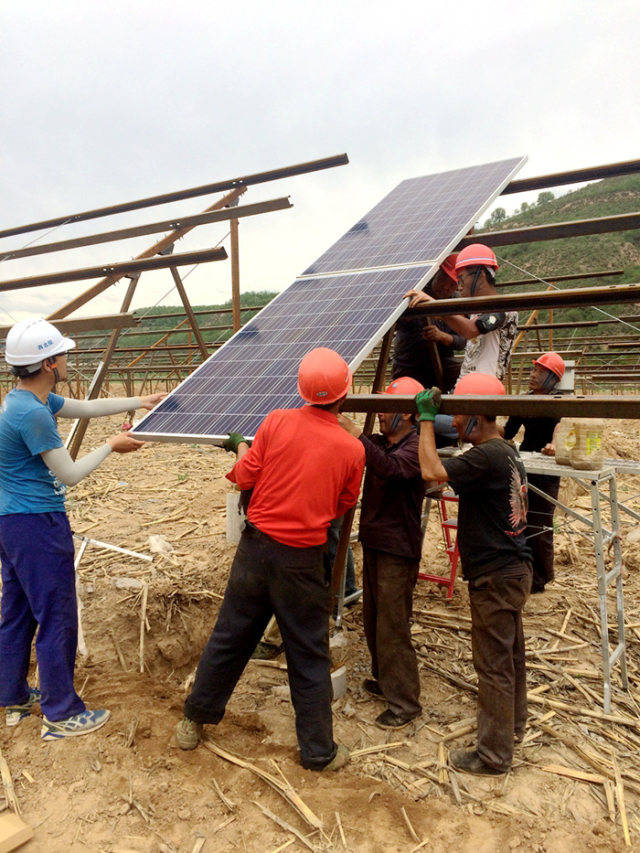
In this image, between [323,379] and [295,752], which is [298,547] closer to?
[323,379]

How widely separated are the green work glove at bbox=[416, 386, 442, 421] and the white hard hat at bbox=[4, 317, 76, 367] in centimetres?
228

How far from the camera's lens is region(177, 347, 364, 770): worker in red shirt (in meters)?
3.49

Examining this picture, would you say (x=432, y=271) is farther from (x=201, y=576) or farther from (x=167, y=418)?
(x=201, y=576)

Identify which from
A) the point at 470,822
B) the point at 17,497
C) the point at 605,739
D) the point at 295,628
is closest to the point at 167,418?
the point at 17,497

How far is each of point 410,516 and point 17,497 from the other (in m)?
2.77

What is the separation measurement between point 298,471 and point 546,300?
1.91 m

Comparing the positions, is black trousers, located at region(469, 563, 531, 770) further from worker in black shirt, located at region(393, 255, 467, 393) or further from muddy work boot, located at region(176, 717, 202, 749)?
worker in black shirt, located at region(393, 255, 467, 393)

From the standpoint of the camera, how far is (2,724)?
4105 mm

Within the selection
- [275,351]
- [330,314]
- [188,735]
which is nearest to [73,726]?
[188,735]

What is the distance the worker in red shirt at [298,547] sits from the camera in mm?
3490

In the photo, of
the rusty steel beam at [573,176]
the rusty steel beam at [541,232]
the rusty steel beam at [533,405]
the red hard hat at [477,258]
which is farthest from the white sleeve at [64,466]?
the rusty steel beam at [573,176]

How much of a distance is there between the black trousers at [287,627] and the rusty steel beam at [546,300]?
1.92 metres

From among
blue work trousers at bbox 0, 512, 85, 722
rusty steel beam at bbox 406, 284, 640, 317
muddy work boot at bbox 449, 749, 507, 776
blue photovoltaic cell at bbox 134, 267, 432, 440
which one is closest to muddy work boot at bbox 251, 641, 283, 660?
blue work trousers at bbox 0, 512, 85, 722

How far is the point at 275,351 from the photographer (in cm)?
500
